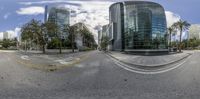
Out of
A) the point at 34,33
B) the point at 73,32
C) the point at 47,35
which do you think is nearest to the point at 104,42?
the point at 73,32

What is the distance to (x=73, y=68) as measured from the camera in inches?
121

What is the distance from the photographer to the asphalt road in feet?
8.50

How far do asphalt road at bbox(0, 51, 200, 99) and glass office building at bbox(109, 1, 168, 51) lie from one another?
1.72 ft

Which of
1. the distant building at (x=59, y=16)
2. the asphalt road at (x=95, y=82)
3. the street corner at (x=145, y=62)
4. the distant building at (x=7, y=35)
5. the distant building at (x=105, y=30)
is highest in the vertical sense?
the distant building at (x=59, y=16)

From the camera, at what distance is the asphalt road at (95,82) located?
2592 millimetres

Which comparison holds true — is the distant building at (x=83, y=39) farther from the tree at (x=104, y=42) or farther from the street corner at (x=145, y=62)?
the street corner at (x=145, y=62)

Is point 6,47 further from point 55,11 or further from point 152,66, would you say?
point 152,66

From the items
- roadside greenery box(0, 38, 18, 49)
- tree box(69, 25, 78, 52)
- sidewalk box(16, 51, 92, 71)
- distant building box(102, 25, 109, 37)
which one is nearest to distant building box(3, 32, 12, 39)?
roadside greenery box(0, 38, 18, 49)

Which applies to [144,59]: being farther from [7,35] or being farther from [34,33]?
[7,35]

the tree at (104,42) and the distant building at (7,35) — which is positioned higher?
the distant building at (7,35)

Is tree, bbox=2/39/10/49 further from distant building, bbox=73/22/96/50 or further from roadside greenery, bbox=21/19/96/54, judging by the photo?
distant building, bbox=73/22/96/50

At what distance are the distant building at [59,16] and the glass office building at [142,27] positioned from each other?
52 cm

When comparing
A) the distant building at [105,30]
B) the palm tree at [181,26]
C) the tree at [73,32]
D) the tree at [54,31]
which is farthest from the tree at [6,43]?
the palm tree at [181,26]

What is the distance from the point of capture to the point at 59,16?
257cm
